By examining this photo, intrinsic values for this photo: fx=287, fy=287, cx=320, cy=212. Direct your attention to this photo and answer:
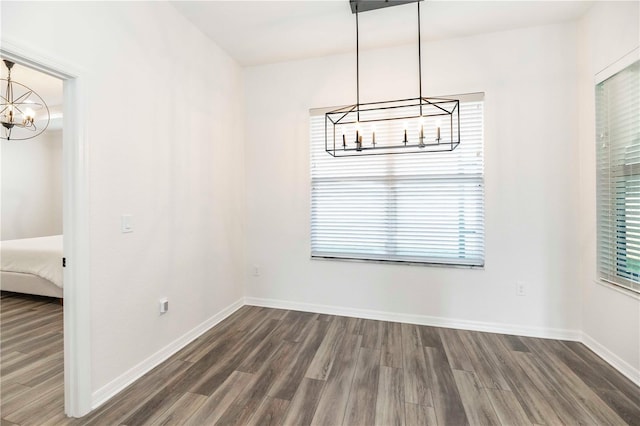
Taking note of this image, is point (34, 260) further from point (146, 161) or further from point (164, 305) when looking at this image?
point (146, 161)

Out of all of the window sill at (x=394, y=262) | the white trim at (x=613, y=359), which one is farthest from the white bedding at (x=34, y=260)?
the white trim at (x=613, y=359)

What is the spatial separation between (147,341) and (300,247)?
1747 mm

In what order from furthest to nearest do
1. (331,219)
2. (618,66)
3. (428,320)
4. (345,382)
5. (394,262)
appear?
1. (331,219)
2. (394,262)
3. (428,320)
4. (618,66)
5. (345,382)

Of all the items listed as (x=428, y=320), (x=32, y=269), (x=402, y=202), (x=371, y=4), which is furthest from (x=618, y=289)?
(x=32, y=269)

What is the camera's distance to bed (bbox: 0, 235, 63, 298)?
3.46 m

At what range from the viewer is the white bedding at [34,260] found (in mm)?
3443

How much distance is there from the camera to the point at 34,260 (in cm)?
357

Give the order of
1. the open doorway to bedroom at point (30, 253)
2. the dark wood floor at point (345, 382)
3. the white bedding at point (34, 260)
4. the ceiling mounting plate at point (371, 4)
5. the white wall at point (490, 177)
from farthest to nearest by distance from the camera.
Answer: the white bedding at point (34, 260) < the white wall at point (490, 177) < the ceiling mounting plate at point (371, 4) < the open doorway to bedroom at point (30, 253) < the dark wood floor at point (345, 382)

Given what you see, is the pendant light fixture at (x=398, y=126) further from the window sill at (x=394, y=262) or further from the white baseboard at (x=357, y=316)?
the white baseboard at (x=357, y=316)

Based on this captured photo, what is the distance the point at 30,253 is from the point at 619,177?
619cm

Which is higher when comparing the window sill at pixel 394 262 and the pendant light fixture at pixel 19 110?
the pendant light fixture at pixel 19 110

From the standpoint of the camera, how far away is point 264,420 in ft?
5.58

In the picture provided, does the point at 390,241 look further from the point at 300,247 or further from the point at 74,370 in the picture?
the point at 74,370

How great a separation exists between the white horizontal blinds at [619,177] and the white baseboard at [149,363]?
141 inches
